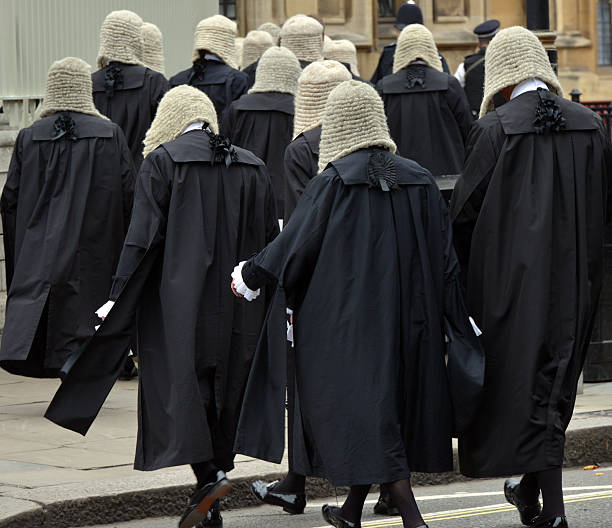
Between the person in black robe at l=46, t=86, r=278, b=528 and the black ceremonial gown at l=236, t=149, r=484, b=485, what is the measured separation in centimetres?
55

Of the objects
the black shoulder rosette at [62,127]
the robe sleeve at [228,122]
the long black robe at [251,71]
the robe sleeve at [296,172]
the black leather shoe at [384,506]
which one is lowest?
the black leather shoe at [384,506]

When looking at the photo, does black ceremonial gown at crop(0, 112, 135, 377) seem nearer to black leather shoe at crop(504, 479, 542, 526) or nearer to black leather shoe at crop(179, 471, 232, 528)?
black leather shoe at crop(179, 471, 232, 528)

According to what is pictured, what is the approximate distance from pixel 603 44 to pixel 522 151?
28.2m

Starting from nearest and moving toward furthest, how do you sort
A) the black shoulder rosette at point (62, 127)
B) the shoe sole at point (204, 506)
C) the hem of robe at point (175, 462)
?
the shoe sole at point (204, 506)
the hem of robe at point (175, 462)
the black shoulder rosette at point (62, 127)

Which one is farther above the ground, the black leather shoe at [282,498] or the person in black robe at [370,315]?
the person in black robe at [370,315]

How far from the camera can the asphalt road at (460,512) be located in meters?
7.35

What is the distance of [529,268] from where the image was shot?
23.0 feet

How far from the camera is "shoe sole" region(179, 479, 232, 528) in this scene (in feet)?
22.8

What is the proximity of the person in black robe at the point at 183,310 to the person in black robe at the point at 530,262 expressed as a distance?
1.03 metres

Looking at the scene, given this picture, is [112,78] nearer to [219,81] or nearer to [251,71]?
[219,81]

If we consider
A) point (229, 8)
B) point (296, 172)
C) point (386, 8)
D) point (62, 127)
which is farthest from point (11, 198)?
point (386, 8)

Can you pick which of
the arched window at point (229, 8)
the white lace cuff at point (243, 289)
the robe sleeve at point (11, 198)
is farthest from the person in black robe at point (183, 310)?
the arched window at point (229, 8)

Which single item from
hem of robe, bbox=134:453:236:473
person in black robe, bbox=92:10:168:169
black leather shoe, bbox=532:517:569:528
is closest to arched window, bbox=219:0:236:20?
person in black robe, bbox=92:10:168:169

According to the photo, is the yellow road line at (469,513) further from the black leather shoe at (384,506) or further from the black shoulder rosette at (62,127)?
the black shoulder rosette at (62,127)
